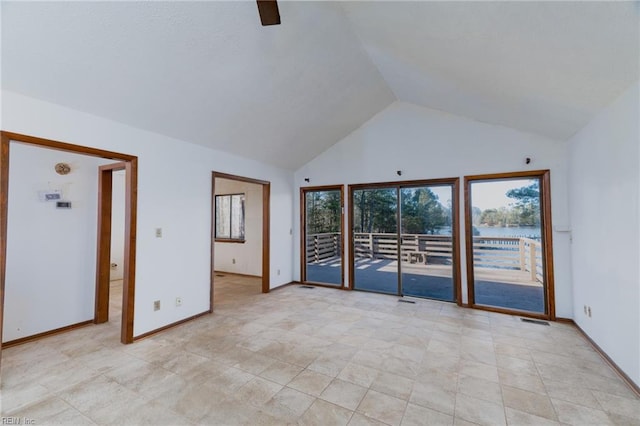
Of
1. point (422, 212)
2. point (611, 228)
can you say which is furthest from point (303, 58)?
point (611, 228)

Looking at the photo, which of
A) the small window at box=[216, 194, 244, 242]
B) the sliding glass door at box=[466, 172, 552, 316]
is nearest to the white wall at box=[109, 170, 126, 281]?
the small window at box=[216, 194, 244, 242]

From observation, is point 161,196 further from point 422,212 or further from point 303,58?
point 422,212

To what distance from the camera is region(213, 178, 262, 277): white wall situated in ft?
20.7

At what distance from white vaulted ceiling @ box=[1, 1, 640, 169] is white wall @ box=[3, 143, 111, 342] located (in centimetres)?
130

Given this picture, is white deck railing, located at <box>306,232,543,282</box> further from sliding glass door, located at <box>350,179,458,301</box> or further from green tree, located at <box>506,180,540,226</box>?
green tree, located at <box>506,180,540,226</box>

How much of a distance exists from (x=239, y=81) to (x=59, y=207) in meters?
2.74

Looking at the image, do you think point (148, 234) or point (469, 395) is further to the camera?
point (148, 234)

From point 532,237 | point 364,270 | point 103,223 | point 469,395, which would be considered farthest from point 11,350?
point 532,237

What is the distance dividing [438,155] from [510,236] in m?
1.65

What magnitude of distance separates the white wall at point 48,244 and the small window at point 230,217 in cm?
314

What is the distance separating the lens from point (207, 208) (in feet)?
13.0

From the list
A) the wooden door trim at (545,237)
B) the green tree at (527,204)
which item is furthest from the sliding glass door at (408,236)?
the green tree at (527,204)

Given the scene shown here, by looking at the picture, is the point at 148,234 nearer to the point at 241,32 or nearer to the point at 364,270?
the point at 241,32

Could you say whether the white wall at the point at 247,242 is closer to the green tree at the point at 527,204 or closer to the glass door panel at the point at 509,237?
the glass door panel at the point at 509,237
